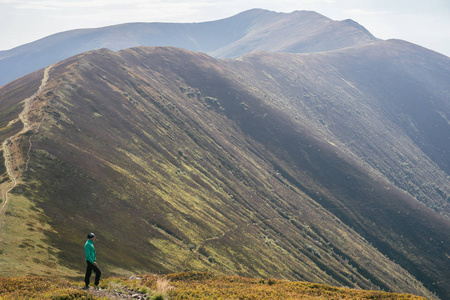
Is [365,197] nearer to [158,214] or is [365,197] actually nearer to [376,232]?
[376,232]

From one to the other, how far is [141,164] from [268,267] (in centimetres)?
4675

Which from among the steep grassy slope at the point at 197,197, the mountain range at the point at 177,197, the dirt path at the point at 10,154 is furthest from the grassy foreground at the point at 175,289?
the dirt path at the point at 10,154

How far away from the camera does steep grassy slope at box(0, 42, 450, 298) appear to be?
59344 millimetres

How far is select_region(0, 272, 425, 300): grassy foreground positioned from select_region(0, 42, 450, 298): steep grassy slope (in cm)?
1009

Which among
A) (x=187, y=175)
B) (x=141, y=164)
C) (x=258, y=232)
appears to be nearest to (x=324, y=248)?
(x=258, y=232)

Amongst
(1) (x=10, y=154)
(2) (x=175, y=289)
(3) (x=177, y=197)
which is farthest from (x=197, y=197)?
(2) (x=175, y=289)

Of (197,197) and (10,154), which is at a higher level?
(10,154)

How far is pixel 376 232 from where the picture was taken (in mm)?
158750

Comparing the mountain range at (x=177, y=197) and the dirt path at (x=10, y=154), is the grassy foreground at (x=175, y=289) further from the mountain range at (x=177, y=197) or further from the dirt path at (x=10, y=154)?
the dirt path at (x=10, y=154)

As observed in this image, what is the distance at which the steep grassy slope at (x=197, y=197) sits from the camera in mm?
59344

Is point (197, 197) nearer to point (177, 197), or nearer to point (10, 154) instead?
point (177, 197)

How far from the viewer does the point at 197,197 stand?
107 m

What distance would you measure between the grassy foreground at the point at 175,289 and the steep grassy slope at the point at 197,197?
10.1m

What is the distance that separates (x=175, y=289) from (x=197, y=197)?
268ft
